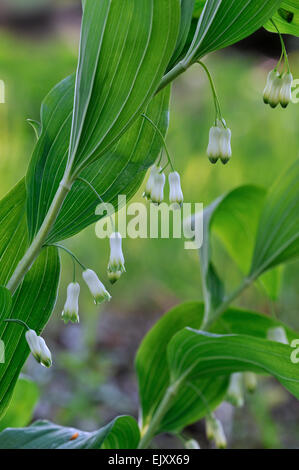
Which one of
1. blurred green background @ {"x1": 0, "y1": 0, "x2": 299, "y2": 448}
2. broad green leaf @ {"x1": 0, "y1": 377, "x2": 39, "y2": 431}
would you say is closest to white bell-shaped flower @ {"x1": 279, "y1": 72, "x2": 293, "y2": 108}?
broad green leaf @ {"x1": 0, "y1": 377, "x2": 39, "y2": 431}

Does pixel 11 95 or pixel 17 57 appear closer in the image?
pixel 11 95

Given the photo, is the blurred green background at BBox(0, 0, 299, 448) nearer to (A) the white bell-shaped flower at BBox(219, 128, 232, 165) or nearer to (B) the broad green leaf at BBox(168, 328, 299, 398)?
(B) the broad green leaf at BBox(168, 328, 299, 398)

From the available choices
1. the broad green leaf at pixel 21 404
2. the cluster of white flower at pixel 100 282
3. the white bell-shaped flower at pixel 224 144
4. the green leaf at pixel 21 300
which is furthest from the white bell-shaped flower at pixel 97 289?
the broad green leaf at pixel 21 404

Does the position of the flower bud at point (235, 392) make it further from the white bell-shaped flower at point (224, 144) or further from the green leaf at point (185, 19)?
the green leaf at point (185, 19)
